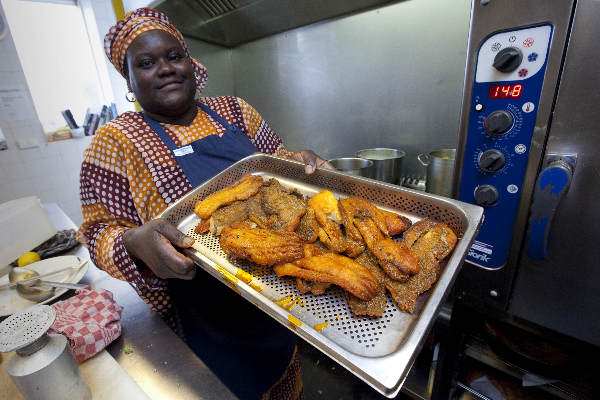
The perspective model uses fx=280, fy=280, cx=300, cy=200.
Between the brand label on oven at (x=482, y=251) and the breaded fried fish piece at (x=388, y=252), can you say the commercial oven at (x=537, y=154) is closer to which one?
the brand label on oven at (x=482, y=251)

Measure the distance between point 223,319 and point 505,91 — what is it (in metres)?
1.77

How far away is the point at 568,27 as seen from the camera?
2.83 feet

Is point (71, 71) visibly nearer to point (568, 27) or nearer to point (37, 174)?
point (37, 174)

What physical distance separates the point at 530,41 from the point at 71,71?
5.83m

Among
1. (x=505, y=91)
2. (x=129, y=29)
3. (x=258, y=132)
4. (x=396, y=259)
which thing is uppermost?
(x=129, y=29)

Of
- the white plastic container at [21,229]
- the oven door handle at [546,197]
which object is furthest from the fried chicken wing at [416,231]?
the white plastic container at [21,229]

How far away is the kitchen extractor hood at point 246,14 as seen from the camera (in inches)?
91.7

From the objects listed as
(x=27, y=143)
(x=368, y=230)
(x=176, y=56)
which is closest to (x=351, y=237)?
(x=368, y=230)

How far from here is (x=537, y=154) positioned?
3.24 feet

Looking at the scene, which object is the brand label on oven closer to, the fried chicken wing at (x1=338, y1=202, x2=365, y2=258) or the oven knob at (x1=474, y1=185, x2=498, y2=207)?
the oven knob at (x1=474, y1=185, x2=498, y2=207)

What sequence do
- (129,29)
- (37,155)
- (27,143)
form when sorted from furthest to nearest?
(37,155), (27,143), (129,29)

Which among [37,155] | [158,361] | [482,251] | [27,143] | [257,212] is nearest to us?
[482,251]

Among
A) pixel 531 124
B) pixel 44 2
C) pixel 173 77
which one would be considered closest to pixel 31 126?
pixel 44 2

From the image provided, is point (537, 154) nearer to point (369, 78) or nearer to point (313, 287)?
point (313, 287)
